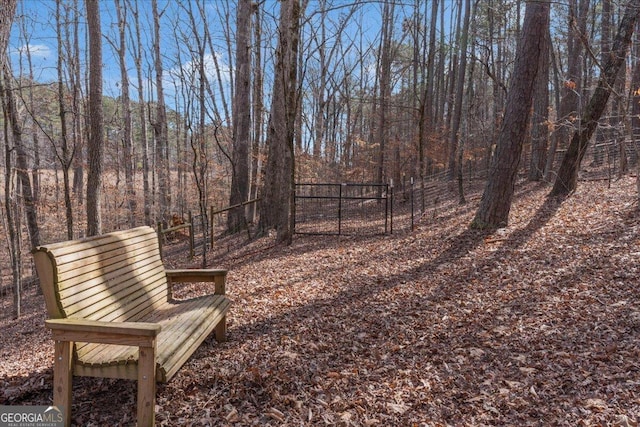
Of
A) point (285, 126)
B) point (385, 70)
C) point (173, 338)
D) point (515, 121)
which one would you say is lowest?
point (173, 338)

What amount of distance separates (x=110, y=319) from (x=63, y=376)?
1.38 ft

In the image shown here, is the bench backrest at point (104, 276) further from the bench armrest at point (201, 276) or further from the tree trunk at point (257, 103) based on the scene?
the tree trunk at point (257, 103)

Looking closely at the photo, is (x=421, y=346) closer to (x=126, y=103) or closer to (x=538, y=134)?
(x=538, y=134)

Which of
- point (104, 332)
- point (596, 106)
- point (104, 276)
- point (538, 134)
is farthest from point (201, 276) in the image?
point (538, 134)

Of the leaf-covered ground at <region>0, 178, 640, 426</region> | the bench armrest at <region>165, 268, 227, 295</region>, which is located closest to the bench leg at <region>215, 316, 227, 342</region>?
the leaf-covered ground at <region>0, 178, 640, 426</region>

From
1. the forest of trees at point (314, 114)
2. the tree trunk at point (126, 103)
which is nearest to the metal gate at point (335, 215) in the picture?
the forest of trees at point (314, 114)

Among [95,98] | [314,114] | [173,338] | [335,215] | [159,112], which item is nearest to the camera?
[173,338]

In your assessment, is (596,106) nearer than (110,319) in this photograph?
No

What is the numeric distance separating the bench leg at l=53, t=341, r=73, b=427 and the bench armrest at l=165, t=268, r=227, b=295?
4.51 ft

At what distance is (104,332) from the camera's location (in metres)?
2.19

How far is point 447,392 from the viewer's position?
2.73 metres

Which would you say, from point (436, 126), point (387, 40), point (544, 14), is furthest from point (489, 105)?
point (544, 14)

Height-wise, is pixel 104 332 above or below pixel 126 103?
below

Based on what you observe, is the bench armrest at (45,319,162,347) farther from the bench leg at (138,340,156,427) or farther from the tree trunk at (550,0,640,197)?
the tree trunk at (550,0,640,197)
